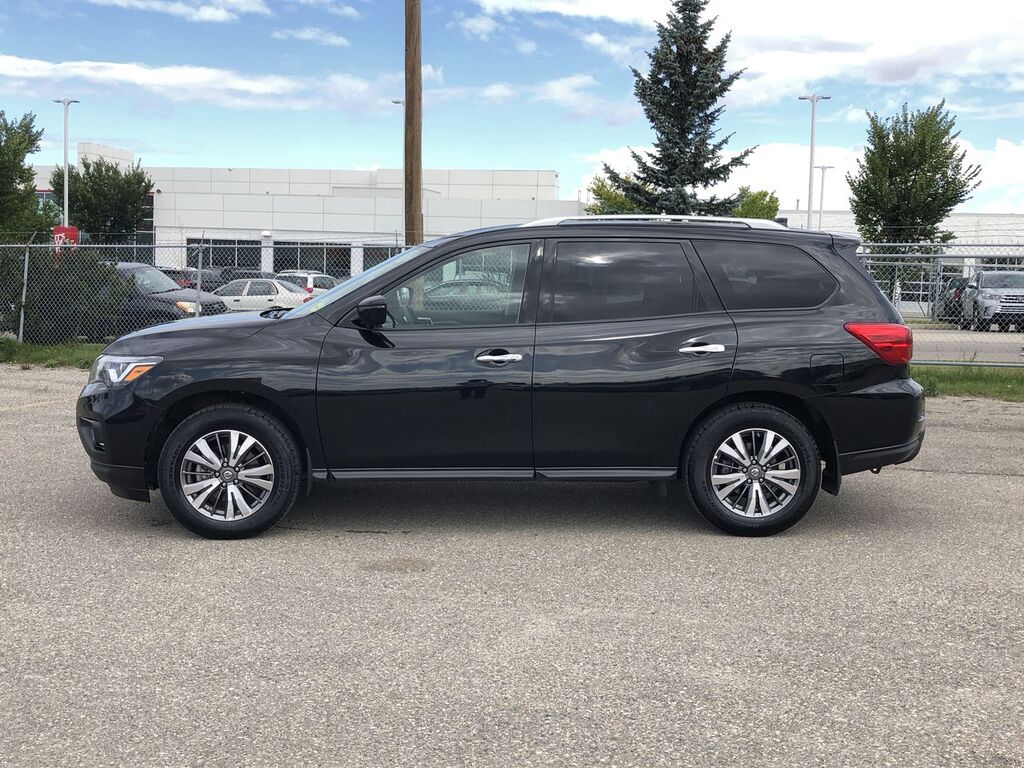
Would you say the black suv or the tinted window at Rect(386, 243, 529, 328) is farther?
the tinted window at Rect(386, 243, 529, 328)

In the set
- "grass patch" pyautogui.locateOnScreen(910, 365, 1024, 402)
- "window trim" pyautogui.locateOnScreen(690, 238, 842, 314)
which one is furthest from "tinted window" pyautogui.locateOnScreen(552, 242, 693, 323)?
"grass patch" pyautogui.locateOnScreen(910, 365, 1024, 402)

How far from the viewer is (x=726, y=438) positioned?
5941mm

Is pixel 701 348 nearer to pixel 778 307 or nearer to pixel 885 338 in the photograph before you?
pixel 778 307

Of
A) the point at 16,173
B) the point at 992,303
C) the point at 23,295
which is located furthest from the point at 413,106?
the point at 16,173

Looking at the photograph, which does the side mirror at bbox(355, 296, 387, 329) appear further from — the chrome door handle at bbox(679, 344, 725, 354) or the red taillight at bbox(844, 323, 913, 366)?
the red taillight at bbox(844, 323, 913, 366)

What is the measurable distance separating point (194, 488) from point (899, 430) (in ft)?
12.9

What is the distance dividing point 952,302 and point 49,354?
12914mm

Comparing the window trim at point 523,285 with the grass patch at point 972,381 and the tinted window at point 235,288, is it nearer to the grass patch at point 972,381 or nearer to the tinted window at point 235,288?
the grass patch at point 972,381

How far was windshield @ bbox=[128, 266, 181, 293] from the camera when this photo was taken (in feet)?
56.0

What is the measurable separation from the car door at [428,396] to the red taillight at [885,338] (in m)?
1.86

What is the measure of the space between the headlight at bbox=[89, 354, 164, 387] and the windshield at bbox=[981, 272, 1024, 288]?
482 inches

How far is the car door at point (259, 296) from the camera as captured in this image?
21625 millimetres

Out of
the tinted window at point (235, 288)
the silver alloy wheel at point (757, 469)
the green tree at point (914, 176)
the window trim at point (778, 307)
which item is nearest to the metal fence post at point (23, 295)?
the tinted window at point (235, 288)

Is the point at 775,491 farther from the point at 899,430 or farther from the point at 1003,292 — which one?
the point at 1003,292
